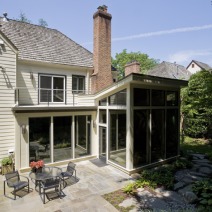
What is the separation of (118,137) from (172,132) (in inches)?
155

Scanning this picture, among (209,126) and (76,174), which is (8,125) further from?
(209,126)

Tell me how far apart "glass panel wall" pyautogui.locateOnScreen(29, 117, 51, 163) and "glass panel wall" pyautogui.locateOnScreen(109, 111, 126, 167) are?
11.9ft

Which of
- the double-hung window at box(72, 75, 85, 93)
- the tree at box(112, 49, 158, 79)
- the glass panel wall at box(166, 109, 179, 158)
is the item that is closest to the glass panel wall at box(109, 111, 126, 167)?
the glass panel wall at box(166, 109, 179, 158)

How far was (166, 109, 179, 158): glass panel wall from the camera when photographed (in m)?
11.4

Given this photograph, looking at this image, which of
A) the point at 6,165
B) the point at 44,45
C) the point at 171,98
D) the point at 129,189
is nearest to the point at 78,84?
the point at 44,45

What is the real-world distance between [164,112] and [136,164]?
12.1 feet

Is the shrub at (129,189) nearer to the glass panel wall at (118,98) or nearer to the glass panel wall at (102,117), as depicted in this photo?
the glass panel wall at (118,98)

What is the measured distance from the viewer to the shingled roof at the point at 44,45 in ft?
39.5

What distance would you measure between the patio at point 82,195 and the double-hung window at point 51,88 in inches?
196

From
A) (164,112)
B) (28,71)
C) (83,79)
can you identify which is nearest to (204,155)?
(164,112)

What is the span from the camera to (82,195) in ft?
23.7

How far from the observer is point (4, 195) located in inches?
285

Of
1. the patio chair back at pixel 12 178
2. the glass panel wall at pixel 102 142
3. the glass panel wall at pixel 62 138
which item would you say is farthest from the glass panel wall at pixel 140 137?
the patio chair back at pixel 12 178

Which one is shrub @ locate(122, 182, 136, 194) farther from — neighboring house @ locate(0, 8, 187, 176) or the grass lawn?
the grass lawn
